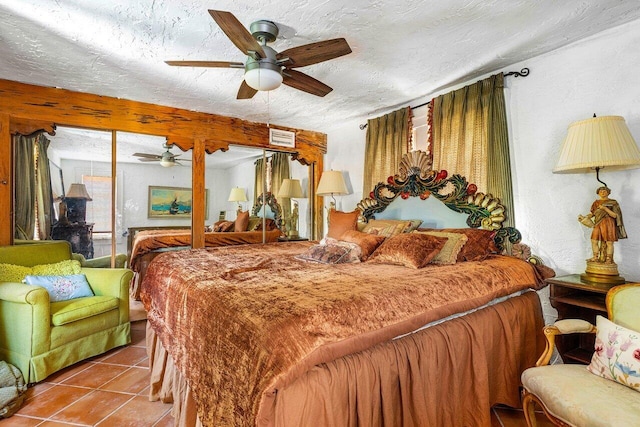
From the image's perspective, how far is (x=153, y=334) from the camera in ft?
7.46

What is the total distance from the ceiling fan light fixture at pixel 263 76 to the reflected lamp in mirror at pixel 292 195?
2571mm

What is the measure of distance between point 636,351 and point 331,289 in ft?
4.31

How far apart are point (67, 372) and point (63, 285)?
0.68 m

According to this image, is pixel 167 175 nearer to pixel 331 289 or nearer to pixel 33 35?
pixel 33 35

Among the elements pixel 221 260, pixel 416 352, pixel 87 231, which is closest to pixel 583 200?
pixel 416 352

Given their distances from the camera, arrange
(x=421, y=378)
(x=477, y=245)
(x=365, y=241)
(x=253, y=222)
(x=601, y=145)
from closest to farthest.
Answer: (x=421, y=378) < (x=601, y=145) < (x=477, y=245) < (x=365, y=241) < (x=253, y=222)

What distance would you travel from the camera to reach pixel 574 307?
2.04 metres

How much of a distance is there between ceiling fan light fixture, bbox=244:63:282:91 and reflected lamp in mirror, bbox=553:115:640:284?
1833mm

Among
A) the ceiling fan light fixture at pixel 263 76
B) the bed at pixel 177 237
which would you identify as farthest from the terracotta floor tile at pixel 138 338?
the ceiling fan light fixture at pixel 263 76

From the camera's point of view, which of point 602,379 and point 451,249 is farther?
point 451,249

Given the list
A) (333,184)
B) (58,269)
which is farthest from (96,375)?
(333,184)

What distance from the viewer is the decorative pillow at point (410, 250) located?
2.17 meters

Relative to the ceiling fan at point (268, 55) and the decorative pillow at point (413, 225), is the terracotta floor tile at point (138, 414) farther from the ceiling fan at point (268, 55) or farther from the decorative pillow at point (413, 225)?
the decorative pillow at point (413, 225)

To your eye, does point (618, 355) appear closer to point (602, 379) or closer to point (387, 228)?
point (602, 379)
